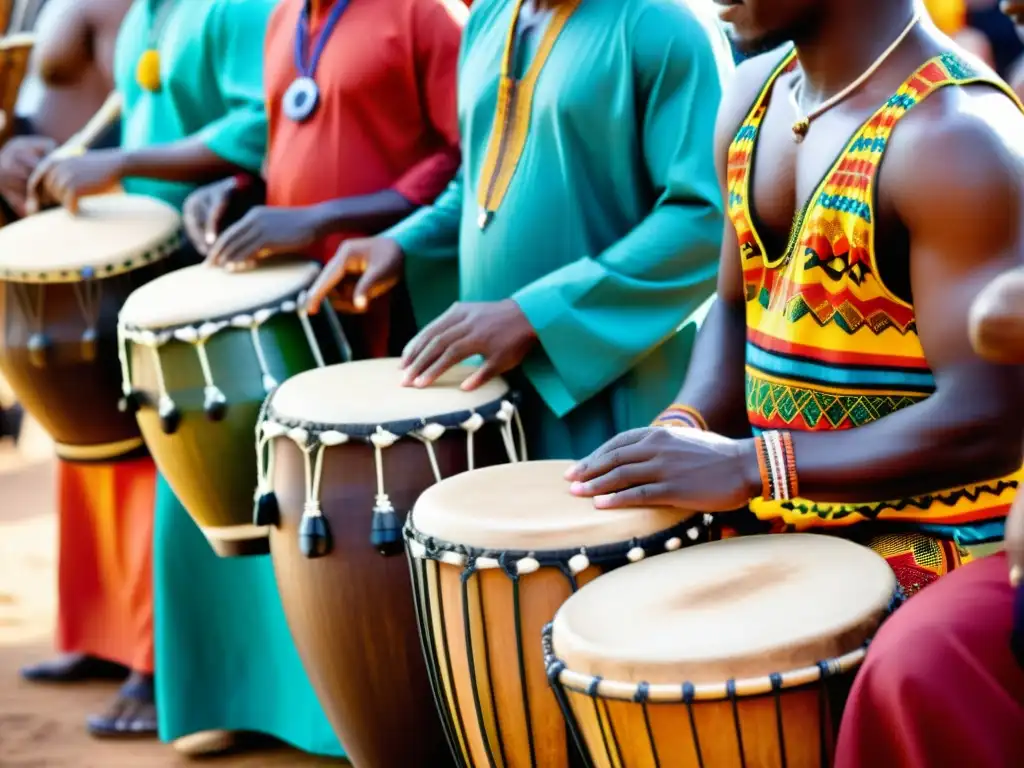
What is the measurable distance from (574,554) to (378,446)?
56 cm

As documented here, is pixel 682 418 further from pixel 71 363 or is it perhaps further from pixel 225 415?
pixel 71 363

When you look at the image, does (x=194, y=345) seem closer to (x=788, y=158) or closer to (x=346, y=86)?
(x=346, y=86)

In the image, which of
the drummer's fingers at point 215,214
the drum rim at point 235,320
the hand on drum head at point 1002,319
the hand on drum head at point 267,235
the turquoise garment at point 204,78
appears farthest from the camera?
the turquoise garment at point 204,78

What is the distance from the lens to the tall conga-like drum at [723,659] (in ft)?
5.67

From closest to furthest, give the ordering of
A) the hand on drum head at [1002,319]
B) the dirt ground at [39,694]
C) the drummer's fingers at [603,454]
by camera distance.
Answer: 1. the hand on drum head at [1002,319]
2. the drummer's fingers at [603,454]
3. the dirt ground at [39,694]

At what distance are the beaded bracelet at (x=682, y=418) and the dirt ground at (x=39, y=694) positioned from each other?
5.82 feet

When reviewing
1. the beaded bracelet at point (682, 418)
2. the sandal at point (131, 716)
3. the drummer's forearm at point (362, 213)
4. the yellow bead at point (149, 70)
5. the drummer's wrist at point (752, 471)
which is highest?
the yellow bead at point (149, 70)

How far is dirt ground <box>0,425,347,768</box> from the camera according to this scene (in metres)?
3.82

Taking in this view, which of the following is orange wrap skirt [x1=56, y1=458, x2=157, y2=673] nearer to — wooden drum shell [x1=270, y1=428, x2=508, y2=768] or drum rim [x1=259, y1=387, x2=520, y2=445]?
wooden drum shell [x1=270, y1=428, x2=508, y2=768]

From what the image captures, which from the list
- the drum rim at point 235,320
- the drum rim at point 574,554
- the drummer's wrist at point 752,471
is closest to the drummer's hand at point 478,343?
the drum rim at point 235,320

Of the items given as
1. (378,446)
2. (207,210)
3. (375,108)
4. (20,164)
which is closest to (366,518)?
(378,446)

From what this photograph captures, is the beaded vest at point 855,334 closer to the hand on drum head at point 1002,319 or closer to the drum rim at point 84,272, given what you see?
the hand on drum head at point 1002,319

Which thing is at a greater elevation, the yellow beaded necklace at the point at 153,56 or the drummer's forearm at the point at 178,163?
the yellow beaded necklace at the point at 153,56

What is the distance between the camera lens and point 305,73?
11.0 feet
